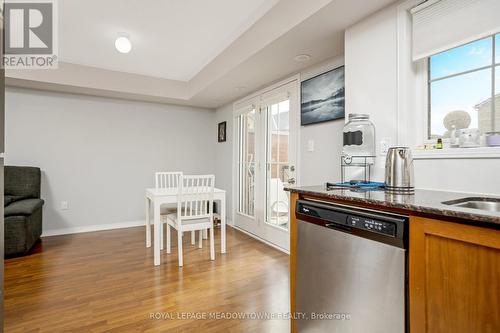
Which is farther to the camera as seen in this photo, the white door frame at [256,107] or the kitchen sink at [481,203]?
the white door frame at [256,107]

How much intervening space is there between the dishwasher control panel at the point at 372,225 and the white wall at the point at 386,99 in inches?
25.0

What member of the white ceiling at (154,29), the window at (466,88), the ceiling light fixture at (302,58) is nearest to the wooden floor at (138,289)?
the window at (466,88)

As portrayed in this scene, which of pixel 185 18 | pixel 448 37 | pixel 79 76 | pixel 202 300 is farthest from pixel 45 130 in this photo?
pixel 448 37

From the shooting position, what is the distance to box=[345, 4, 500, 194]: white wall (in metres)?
1.34

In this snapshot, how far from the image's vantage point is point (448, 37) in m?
1.45

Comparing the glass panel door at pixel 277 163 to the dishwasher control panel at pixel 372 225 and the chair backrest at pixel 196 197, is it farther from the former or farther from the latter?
the dishwasher control panel at pixel 372 225

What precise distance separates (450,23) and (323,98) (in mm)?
1206

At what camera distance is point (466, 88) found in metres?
1.47

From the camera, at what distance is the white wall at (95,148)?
12.1 feet

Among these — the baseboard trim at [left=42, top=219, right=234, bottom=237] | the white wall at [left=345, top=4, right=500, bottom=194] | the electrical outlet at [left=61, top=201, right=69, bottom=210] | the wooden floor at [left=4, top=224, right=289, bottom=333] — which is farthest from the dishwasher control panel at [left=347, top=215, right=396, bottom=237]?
the electrical outlet at [left=61, top=201, right=69, bottom=210]

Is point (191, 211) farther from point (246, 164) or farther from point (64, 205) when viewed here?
point (64, 205)

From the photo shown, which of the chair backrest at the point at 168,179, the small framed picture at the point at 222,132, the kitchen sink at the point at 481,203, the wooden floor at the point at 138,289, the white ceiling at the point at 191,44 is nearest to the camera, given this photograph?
the kitchen sink at the point at 481,203

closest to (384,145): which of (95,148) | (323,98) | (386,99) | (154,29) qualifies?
(386,99)

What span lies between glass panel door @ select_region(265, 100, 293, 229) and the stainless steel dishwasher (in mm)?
1679
